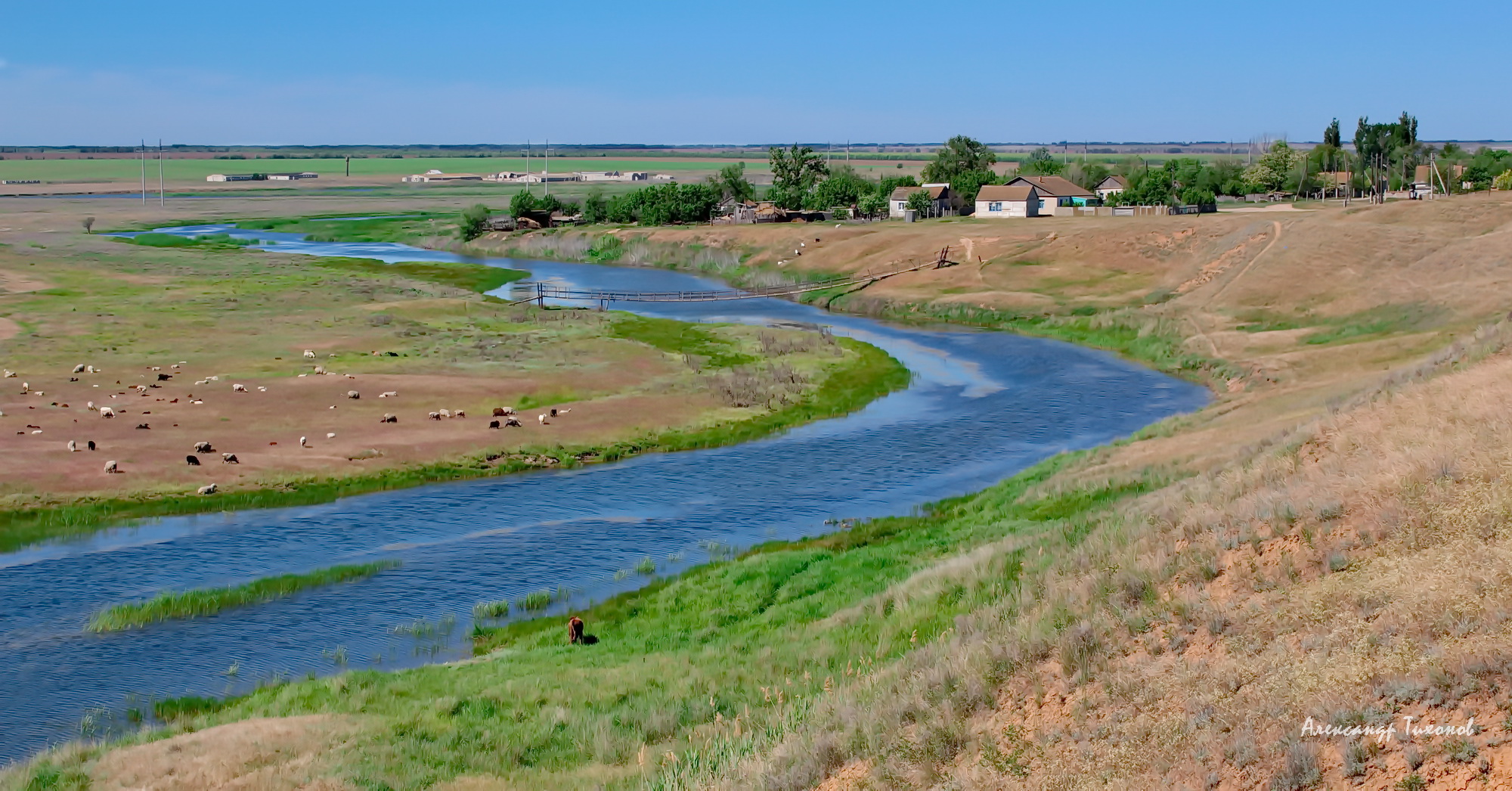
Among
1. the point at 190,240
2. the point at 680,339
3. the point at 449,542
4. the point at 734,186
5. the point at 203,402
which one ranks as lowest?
the point at 449,542

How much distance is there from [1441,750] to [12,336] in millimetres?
63716

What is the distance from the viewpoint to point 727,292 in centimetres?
→ 9475

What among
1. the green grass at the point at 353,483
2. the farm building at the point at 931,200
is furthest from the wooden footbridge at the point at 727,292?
the farm building at the point at 931,200

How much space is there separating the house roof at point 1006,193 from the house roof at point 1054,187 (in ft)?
5.79

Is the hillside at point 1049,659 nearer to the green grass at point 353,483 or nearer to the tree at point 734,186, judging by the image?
the green grass at point 353,483

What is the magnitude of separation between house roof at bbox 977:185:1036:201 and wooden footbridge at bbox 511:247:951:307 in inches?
1392

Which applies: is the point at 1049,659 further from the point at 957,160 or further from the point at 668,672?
the point at 957,160

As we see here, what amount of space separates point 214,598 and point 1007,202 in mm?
111886

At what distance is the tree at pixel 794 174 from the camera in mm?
142750

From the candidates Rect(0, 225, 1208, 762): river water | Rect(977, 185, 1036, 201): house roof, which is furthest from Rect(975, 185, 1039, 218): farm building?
Rect(0, 225, 1208, 762): river water

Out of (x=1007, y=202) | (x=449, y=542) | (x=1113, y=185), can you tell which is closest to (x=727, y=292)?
(x=1007, y=202)

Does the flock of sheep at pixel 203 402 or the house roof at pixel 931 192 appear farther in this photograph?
the house roof at pixel 931 192

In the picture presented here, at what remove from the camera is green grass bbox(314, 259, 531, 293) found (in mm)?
98312

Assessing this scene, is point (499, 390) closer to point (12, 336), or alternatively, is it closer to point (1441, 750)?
point (12, 336)
